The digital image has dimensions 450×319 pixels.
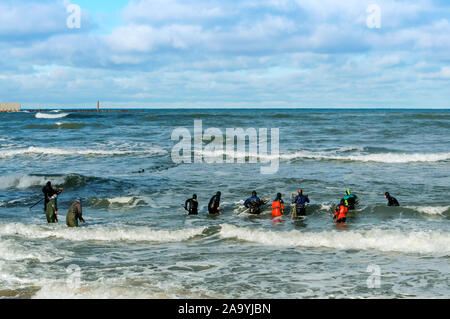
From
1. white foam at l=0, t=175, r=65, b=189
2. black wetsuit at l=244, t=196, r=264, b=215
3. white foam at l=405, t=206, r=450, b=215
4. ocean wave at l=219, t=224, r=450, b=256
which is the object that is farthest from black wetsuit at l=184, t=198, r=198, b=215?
white foam at l=0, t=175, r=65, b=189

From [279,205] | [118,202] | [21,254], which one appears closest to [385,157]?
[279,205]

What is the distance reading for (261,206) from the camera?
1973 cm

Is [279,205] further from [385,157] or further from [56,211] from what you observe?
[385,157]


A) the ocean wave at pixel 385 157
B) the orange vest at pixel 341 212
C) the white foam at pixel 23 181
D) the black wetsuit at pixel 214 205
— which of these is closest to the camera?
the orange vest at pixel 341 212

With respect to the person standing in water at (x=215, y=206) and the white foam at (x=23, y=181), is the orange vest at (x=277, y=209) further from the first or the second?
the white foam at (x=23, y=181)

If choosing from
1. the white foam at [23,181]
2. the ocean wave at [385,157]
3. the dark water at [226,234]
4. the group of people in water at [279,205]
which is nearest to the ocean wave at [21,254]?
the dark water at [226,234]

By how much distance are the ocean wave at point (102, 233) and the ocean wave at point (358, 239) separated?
5.07ft

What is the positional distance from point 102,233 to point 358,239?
28.0ft

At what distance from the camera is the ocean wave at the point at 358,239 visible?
1366 cm

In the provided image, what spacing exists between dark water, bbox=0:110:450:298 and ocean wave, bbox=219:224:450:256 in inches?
1.4

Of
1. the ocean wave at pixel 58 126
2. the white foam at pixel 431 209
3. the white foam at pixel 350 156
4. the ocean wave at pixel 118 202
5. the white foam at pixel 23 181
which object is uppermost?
the ocean wave at pixel 58 126

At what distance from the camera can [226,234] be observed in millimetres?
15336
